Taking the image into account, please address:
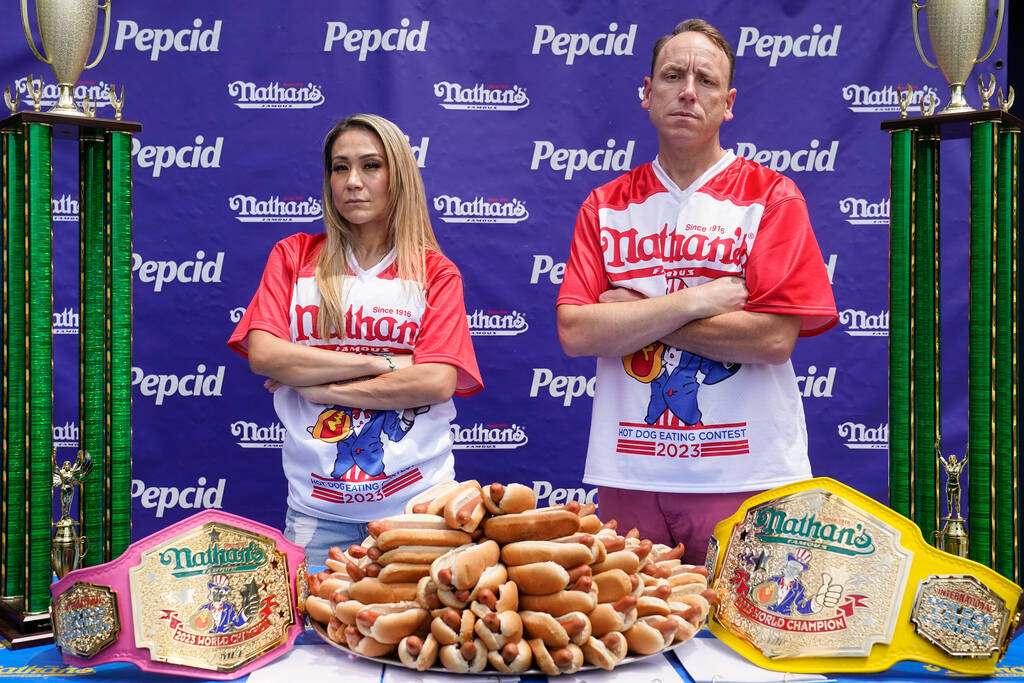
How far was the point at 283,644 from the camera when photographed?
153 centimetres

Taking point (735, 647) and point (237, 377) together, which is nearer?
point (735, 647)

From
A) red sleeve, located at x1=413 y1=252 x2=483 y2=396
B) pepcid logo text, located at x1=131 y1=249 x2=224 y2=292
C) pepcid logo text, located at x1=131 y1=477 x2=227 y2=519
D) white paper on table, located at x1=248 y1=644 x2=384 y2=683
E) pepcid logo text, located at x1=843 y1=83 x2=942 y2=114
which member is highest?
pepcid logo text, located at x1=843 y1=83 x2=942 y2=114

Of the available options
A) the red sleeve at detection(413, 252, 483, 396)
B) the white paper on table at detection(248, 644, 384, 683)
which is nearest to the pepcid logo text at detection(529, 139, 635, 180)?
the red sleeve at detection(413, 252, 483, 396)

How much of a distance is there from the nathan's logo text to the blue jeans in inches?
54.8

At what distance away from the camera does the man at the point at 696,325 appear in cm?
217

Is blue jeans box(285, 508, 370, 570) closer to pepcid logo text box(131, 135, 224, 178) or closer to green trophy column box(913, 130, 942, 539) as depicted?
A: green trophy column box(913, 130, 942, 539)

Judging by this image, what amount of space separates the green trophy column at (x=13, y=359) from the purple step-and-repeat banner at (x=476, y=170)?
155 centimetres

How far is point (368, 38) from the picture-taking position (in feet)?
11.7

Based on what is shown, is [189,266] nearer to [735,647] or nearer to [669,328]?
[669,328]

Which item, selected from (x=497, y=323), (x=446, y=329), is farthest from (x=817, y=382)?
(x=446, y=329)

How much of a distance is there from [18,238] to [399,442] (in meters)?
0.99

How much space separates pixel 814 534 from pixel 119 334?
1505 mm

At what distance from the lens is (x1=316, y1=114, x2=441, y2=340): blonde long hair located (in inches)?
99.5

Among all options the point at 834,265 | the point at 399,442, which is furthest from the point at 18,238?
the point at 834,265
